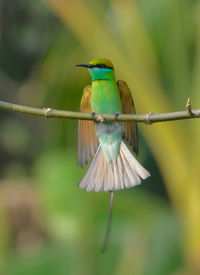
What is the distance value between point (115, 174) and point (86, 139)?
0.21 meters

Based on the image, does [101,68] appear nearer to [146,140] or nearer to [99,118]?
[99,118]

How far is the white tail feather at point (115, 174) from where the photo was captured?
193 centimetres

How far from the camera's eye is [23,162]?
239 inches

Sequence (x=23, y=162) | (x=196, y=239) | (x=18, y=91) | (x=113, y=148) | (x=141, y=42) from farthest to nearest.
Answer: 1. (x=23, y=162)
2. (x=18, y=91)
3. (x=141, y=42)
4. (x=196, y=239)
5. (x=113, y=148)

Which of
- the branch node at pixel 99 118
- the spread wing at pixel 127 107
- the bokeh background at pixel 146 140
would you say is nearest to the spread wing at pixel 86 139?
the spread wing at pixel 127 107

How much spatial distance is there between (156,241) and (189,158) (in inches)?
21.5

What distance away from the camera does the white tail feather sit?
193cm

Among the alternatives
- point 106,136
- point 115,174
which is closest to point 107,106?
point 106,136

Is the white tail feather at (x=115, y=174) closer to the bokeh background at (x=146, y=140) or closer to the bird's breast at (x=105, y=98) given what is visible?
the bird's breast at (x=105, y=98)

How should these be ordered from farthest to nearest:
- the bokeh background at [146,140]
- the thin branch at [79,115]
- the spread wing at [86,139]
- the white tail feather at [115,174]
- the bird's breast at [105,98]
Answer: the bokeh background at [146,140], the bird's breast at [105,98], the spread wing at [86,139], the white tail feather at [115,174], the thin branch at [79,115]

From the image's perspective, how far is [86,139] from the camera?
2.19 meters

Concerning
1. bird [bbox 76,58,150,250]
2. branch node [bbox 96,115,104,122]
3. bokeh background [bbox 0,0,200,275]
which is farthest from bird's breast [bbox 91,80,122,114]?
bokeh background [bbox 0,0,200,275]

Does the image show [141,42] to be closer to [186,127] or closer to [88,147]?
[186,127]

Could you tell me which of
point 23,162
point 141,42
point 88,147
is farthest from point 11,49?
point 88,147
